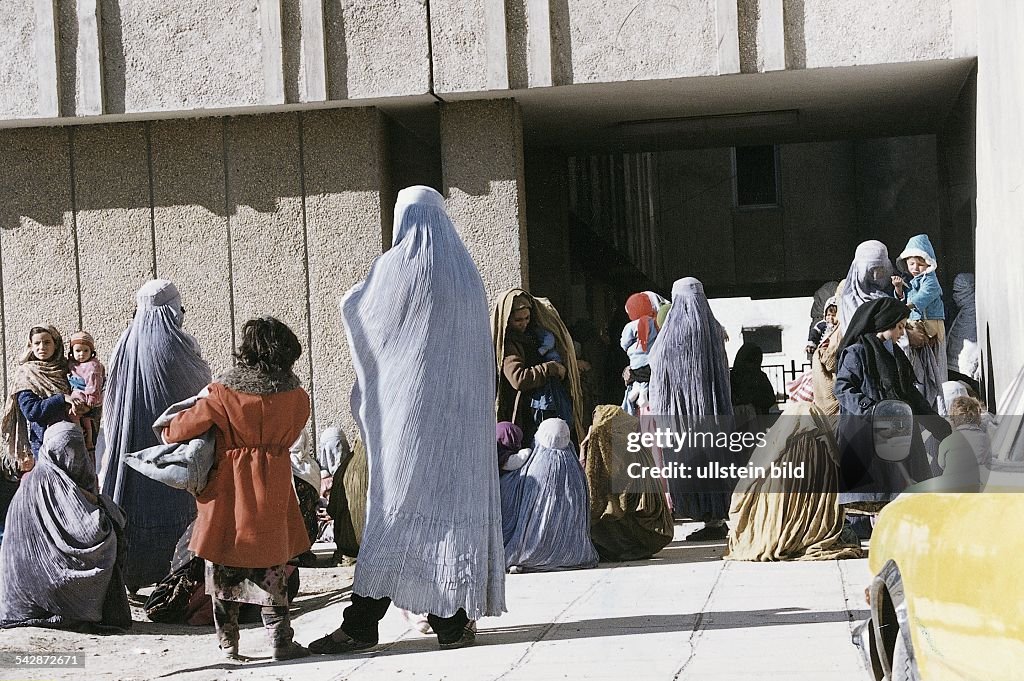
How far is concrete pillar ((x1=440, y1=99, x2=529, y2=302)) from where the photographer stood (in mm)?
11844

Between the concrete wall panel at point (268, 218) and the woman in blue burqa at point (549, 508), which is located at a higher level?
the concrete wall panel at point (268, 218)

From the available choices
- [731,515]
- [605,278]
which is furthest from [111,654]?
[605,278]

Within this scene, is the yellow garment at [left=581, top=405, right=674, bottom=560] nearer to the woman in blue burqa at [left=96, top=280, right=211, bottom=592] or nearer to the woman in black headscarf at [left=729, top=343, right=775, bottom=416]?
the woman in black headscarf at [left=729, top=343, right=775, bottom=416]

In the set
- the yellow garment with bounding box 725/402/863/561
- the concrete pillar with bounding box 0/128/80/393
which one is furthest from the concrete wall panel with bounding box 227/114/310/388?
the yellow garment with bounding box 725/402/863/561

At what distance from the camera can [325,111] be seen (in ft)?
39.4

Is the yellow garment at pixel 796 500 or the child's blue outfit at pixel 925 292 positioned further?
the child's blue outfit at pixel 925 292

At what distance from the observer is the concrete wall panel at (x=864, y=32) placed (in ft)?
37.0

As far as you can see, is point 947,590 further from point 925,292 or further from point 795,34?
point 795,34

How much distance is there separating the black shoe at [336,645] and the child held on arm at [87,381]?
315cm

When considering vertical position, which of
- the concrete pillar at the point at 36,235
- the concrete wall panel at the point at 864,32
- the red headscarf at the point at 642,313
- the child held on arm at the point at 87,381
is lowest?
the child held on arm at the point at 87,381

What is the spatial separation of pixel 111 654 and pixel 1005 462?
4590 mm

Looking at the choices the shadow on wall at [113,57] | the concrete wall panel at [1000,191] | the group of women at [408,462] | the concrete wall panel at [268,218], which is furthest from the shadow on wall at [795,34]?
the shadow on wall at [113,57]

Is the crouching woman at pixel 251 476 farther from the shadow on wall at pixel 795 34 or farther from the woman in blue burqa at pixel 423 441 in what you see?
the shadow on wall at pixel 795 34
